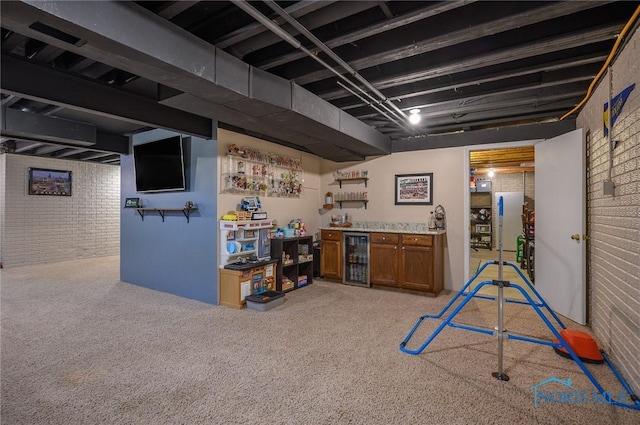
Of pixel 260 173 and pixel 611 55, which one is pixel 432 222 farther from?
pixel 611 55

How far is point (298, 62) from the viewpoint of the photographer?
9.93 ft

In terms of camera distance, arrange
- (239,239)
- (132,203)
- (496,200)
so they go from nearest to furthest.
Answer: (239,239) → (132,203) → (496,200)

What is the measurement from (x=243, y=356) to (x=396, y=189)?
148 inches

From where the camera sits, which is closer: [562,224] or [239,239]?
[562,224]

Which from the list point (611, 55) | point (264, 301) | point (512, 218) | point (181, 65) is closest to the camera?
point (181, 65)

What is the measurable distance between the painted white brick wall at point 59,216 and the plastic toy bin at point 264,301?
6194mm

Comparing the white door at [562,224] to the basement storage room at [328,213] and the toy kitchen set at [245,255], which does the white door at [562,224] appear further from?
the toy kitchen set at [245,255]

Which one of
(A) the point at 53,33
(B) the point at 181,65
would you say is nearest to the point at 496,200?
(B) the point at 181,65

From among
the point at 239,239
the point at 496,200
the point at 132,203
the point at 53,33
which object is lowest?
the point at 239,239

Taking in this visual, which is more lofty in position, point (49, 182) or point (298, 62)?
point (298, 62)

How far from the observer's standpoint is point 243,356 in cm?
275

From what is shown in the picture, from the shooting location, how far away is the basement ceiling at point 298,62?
6.59ft

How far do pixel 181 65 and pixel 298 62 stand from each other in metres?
1.18

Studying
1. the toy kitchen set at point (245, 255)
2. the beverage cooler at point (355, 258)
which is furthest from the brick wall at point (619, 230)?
the toy kitchen set at point (245, 255)
